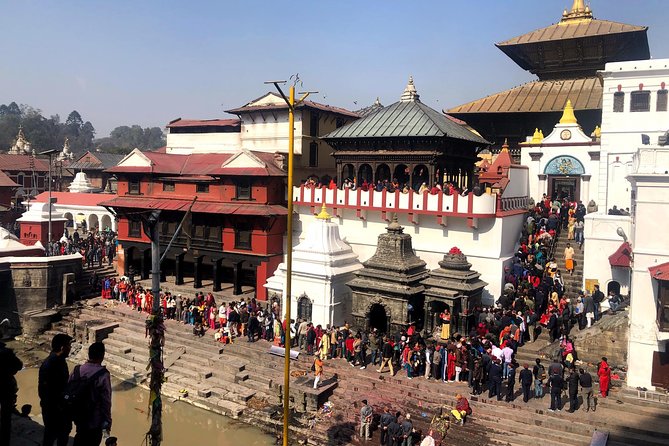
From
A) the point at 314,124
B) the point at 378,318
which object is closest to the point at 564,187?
the point at 378,318

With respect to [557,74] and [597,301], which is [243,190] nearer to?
[597,301]

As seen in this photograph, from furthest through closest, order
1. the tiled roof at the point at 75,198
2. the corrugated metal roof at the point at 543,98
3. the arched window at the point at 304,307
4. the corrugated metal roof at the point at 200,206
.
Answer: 1. the tiled roof at the point at 75,198
2. the corrugated metal roof at the point at 543,98
3. the corrugated metal roof at the point at 200,206
4. the arched window at the point at 304,307

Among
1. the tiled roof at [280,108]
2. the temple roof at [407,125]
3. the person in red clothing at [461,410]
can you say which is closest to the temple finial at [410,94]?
the temple roof at [407,125]

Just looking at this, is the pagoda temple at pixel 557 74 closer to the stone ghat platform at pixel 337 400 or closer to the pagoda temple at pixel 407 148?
the pagoda temple at pixel 407 148

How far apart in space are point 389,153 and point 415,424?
12854 millimetres

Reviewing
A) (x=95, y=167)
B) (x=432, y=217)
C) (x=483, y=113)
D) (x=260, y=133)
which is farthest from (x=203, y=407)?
(x=95, y=167)

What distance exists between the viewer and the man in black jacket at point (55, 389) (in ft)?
19.9

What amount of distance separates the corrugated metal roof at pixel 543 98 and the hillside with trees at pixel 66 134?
69741mm

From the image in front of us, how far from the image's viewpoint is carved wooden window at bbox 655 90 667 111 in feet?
76.0

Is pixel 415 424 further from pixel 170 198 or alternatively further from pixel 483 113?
pixel 483 113

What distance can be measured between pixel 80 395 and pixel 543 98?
30.5 meters

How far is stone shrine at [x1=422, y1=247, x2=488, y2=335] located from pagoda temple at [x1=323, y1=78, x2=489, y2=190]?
4946 mm

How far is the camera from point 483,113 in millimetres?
31656

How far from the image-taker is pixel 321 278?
19.6 metres
